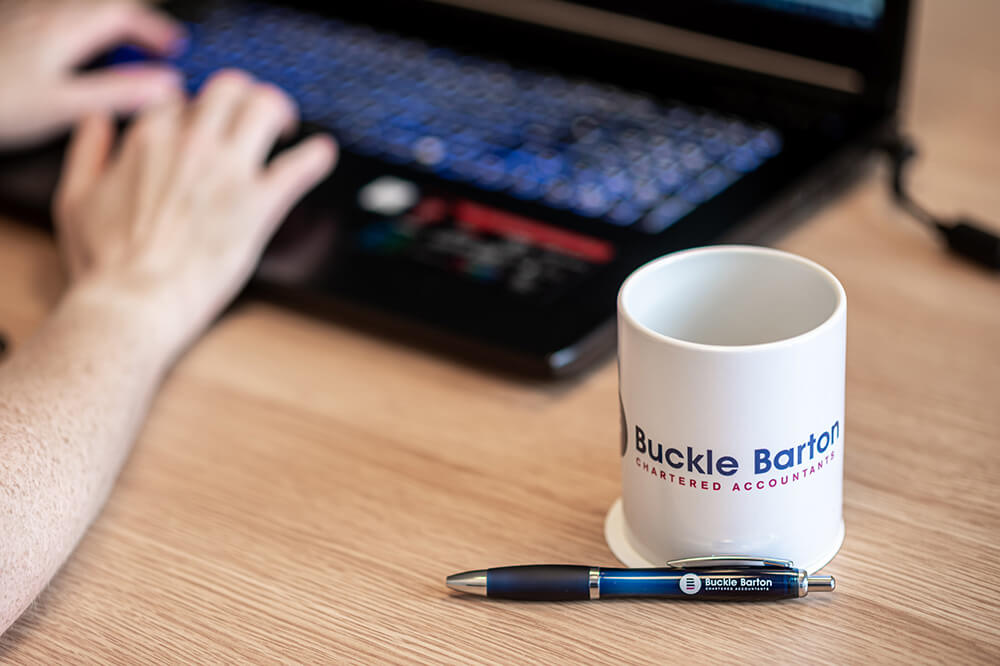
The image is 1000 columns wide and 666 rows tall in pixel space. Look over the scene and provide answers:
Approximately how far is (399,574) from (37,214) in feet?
1.52

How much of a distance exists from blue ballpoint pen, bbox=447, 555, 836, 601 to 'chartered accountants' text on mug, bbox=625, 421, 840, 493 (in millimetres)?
40

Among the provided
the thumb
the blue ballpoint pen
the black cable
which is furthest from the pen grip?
the thumb

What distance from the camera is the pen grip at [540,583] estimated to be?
0.43m

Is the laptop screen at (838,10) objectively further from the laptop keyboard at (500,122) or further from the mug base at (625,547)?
the mug base at (625,547)

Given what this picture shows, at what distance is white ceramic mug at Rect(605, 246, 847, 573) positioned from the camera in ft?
1.25

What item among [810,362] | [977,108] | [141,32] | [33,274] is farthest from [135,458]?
[977,108]

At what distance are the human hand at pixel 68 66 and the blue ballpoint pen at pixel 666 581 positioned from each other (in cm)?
58

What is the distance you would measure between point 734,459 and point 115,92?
64 cm

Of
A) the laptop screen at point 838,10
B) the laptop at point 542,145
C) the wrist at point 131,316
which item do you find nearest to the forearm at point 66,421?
the wrist at point 131,316

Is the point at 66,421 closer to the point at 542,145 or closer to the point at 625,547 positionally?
the point at 625,547

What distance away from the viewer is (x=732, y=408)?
38 cm

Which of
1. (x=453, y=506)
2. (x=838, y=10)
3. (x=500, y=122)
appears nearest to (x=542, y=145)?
(x=500, y=122)

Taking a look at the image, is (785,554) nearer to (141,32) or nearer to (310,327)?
(310,327)

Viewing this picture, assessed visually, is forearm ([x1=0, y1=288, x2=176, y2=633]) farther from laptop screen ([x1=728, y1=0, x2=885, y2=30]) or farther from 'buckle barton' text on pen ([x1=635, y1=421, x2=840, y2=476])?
laptop screen ([x1=728, y1=0, x2=885, y2=30])
